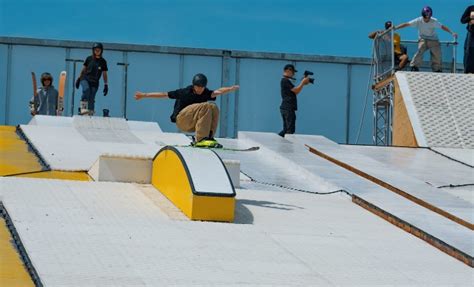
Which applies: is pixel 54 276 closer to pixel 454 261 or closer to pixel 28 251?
pixel 28 251

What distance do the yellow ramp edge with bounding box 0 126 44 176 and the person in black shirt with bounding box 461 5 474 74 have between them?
31.5 feet

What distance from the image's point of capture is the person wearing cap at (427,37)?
20828mm

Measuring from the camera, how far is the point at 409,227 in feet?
33.3

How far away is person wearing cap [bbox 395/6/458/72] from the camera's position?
2083 cm

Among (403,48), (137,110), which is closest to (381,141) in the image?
(403,48)

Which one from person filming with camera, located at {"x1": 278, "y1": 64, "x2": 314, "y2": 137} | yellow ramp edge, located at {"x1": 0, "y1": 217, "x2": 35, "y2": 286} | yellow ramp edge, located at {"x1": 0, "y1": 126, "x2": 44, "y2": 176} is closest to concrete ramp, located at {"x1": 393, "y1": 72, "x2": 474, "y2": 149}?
person filming with camera, located at {"x1": 278, "y1": 64, "x2": 314, "y2": 137}

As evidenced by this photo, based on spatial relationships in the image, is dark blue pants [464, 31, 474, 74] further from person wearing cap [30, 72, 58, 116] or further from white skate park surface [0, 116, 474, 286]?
person wearing cap [30, 72, 58, 116]

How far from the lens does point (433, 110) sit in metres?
18.7

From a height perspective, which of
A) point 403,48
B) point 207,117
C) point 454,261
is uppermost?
point 403,48

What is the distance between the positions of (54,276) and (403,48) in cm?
1542

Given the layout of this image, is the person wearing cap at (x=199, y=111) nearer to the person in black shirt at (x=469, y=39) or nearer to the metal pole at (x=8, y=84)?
the person in black shirt at (x=469, y=39)

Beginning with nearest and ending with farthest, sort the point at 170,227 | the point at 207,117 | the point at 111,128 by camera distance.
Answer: the point at 170,227, the point at 207,117, the point at 111,128

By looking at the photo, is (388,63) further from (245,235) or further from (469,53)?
(245,235)

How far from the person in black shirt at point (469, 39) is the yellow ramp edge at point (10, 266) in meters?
14.0
